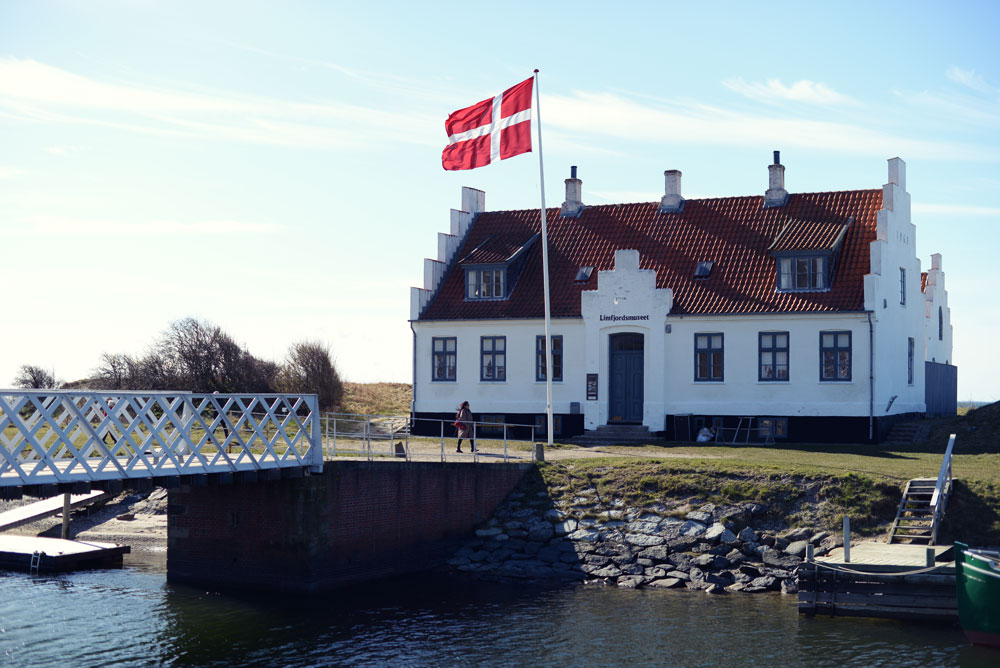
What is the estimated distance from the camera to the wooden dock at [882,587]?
21891mm

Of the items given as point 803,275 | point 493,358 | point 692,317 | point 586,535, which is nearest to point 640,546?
point 586,535

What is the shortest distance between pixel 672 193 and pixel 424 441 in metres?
13.3

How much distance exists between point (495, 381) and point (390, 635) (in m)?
19.9

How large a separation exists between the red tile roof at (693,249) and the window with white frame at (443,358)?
3.07 ft

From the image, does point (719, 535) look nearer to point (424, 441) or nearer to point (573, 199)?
point (424, 441)

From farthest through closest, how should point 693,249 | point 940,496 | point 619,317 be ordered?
point 693,249 → point 619,317 → point 940,496

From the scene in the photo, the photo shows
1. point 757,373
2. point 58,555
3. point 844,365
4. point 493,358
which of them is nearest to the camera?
point 58,555

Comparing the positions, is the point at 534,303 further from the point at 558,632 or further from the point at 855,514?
the point at 558,632

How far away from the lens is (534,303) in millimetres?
39875

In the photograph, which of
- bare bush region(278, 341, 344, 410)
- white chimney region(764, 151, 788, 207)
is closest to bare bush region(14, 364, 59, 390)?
bare bush region(278, 341, 344, 410)

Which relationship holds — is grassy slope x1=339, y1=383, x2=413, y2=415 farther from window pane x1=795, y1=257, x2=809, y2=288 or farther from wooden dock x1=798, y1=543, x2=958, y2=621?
wooden dock x1=798, y1=543, x2=958, y2=621

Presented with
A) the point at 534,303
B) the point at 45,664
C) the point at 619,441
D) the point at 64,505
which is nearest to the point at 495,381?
the point at 534,303

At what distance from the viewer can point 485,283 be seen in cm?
4131

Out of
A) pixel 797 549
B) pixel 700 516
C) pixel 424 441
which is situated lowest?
pixel 797 549
